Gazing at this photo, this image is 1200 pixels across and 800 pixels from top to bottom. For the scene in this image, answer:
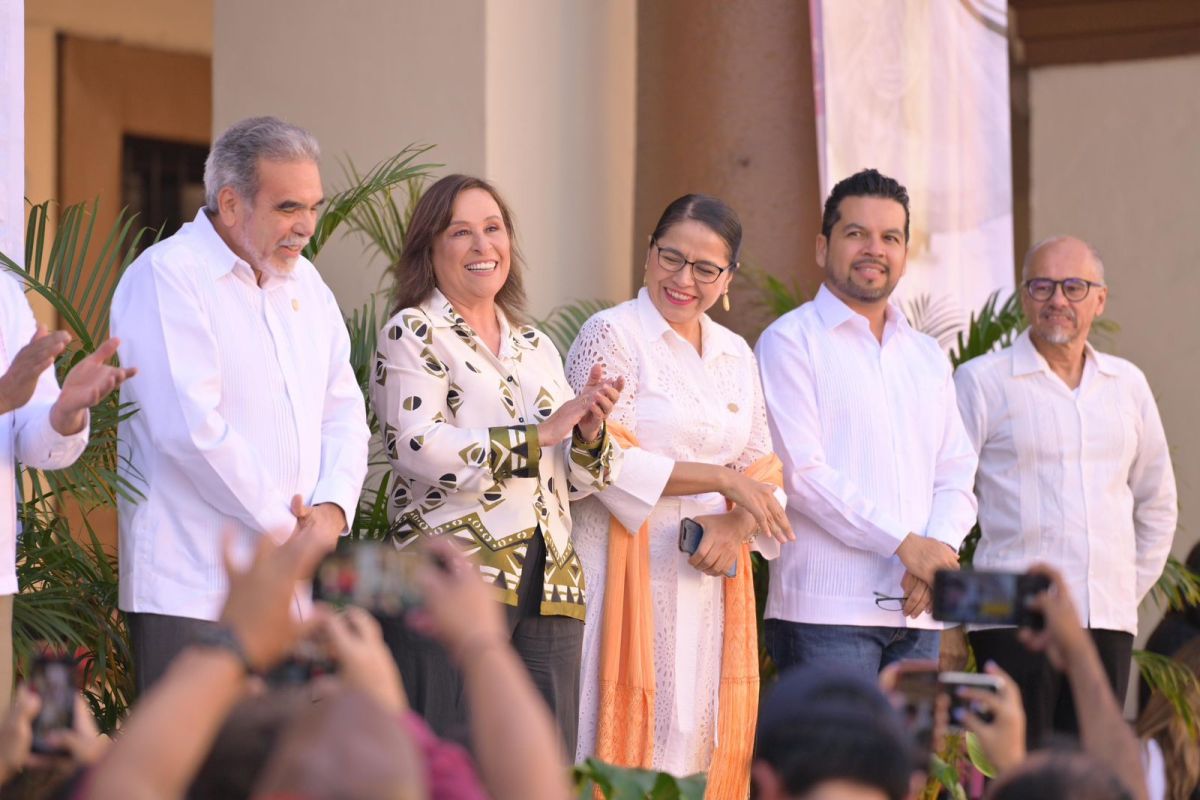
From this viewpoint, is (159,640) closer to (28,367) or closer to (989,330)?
(28,367)

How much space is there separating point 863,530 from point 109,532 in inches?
166

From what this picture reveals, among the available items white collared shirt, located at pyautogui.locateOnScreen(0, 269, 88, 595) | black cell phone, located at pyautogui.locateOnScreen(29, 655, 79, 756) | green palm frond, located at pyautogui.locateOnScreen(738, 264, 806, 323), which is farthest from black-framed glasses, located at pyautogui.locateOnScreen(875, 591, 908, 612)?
black cell phone, located at pyautogui.locateOnScreen(29, 655, 79, 756)

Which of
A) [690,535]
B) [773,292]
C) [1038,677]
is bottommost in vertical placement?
[1038,677]

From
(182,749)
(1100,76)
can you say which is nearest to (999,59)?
(1100,76)

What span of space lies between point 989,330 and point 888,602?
1.72 m

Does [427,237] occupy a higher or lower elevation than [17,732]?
higher

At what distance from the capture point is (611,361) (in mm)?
5121

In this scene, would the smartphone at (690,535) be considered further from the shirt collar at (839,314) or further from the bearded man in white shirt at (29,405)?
the bearded man in white shirt at (29,405)

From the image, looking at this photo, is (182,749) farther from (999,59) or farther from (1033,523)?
(999,59)

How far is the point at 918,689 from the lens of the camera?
2900 mm

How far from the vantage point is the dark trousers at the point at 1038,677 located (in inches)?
222

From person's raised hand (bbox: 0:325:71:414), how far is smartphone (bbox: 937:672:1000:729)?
1.90 meters

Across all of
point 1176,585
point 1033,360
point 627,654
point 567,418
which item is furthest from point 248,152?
point 1176,585

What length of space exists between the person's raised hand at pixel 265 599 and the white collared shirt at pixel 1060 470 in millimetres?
3896
